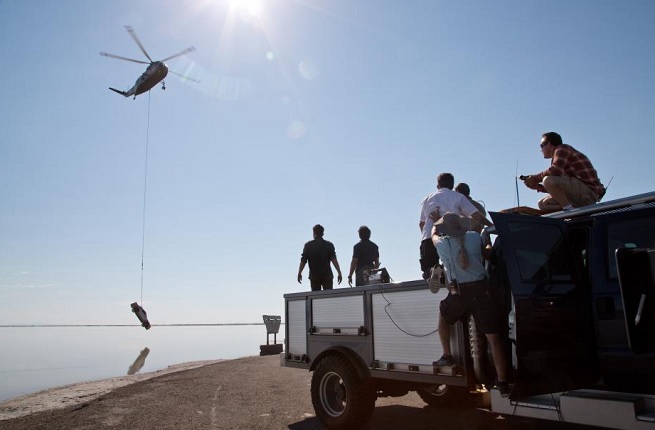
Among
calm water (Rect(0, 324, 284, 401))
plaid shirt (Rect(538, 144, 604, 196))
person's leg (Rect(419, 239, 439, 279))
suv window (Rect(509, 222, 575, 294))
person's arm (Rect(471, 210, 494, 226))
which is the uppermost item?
plaid shirt (Rect(538, 144, 604, 196))

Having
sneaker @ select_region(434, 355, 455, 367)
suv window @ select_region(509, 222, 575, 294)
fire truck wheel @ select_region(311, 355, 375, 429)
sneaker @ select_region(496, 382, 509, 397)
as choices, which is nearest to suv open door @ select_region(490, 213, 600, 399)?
suv window @ select_region(509, 222, 575, 294)

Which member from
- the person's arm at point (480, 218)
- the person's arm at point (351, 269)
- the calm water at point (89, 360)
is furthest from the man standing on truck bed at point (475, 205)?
the calm water at point (89, 360)

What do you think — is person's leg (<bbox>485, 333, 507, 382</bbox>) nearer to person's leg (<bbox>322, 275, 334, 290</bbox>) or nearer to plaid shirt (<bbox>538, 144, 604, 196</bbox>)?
plaid shirt (<bbox>538, 144, 604, 196</bbox>)

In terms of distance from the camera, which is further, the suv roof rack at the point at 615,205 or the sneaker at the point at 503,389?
the sneaker at the point at 503,389

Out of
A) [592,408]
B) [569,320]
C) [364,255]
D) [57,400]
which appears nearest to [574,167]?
[569,320]

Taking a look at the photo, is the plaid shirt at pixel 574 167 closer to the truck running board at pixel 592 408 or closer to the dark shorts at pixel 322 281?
the truck running board at pixel 592 408

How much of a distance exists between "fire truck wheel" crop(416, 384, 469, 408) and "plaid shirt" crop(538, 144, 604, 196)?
3156 millimetres

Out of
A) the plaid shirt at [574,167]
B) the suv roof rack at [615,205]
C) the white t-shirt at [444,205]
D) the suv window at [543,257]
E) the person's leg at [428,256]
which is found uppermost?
the plaid shirt at [574,167]

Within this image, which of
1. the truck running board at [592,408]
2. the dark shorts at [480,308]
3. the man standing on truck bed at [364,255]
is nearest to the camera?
the truck running board at [592,408]

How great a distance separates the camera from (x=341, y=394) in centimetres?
621

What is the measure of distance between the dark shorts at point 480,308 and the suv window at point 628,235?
918 millimetres

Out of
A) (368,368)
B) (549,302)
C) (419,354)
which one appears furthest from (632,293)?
(368,368)

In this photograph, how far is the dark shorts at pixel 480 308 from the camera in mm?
4363

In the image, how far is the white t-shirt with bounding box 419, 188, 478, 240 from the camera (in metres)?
5.78
